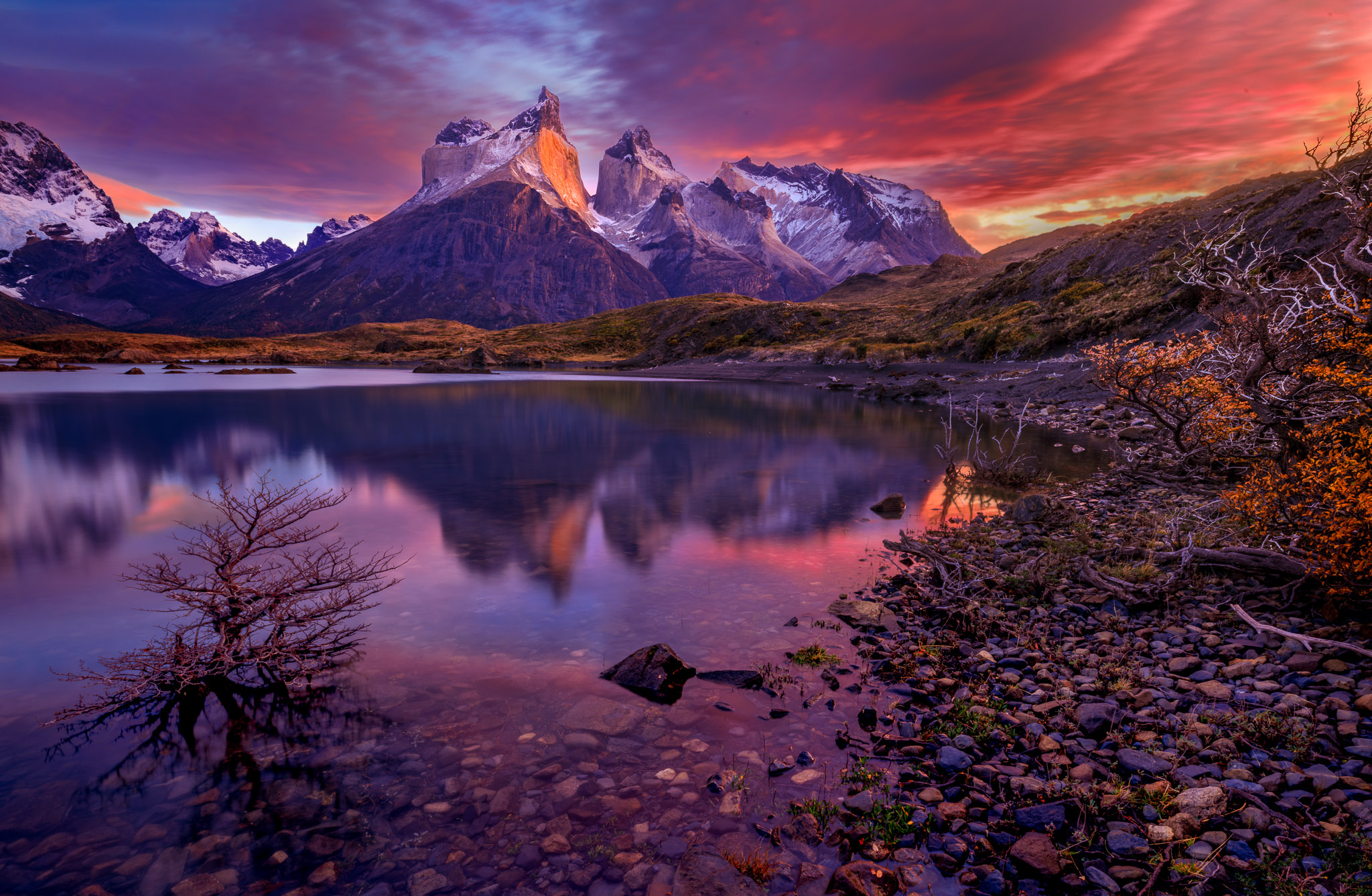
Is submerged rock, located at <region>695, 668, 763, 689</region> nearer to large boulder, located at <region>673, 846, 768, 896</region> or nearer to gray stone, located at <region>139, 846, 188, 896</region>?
large boulder, located at <region>673, 846, 768, 896</region>

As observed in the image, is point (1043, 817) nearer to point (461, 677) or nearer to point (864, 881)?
point (864, 881)

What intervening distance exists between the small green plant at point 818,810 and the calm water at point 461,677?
0.35m

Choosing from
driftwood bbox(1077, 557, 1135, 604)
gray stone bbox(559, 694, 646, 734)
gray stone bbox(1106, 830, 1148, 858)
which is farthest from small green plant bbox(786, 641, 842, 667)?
driftwood bbox(1077, 557, 1135, 604)

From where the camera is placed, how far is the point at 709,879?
19.3 feet

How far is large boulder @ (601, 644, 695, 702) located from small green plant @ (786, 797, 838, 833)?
2695mm

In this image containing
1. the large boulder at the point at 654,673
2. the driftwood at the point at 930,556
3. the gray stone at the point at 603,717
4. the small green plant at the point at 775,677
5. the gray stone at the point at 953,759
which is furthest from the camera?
the driftwood at the point at 930,556

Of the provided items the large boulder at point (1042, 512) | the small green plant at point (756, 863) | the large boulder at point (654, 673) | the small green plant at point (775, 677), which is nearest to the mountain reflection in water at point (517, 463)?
the large boulder at point (1042, 512)

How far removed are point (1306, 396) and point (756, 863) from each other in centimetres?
1350

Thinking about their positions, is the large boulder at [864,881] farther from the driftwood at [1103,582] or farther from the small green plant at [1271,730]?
the driftwood at [1103,582]

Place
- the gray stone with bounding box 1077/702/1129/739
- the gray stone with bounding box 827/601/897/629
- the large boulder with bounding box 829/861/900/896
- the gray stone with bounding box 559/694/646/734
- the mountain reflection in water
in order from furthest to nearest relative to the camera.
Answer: the mountain reflection in water
the gray stone with bounding box 827/601/897/629
the gray stone with bounding box 559/694/646/734
the gray stone with bounding box 1077/702/1129/739
the large boulder with bounding box 829/861/900/896

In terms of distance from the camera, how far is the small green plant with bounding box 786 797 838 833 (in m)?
6.52

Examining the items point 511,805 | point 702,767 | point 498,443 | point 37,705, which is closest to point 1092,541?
point 702,767

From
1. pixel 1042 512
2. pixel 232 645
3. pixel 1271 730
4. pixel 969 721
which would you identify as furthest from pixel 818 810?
pixel 1042 512

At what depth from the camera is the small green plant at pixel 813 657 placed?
10125 millimetres
